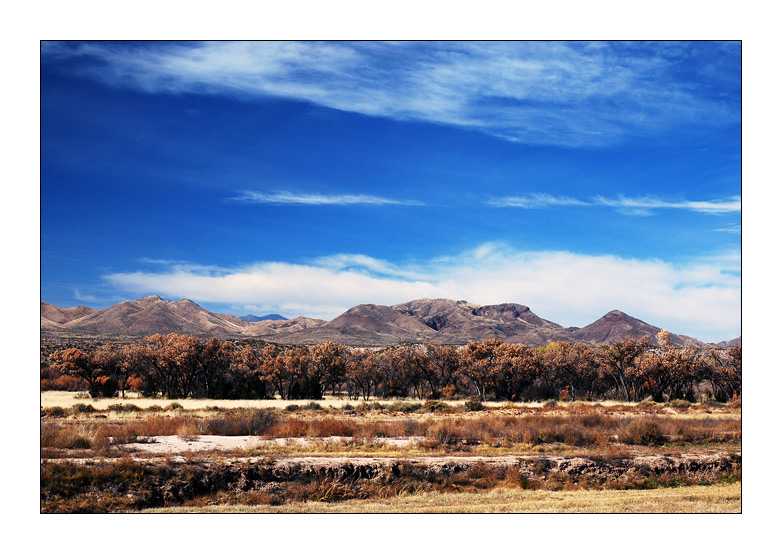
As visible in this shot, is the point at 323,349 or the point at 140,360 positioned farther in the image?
the point at 323,349

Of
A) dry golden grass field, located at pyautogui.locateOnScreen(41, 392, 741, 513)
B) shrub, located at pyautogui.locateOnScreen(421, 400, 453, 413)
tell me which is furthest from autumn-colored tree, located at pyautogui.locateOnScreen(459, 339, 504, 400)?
dry golden grass field, located at pyautogui.locateOnScreen(41, 392, 741, 513)

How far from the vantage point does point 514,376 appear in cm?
6119

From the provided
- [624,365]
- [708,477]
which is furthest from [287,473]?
[624,365]

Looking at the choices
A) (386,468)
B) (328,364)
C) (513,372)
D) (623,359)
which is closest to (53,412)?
(386,468)

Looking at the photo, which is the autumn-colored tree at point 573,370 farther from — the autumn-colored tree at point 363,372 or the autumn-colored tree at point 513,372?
the autumn-colored tree at point 363,372

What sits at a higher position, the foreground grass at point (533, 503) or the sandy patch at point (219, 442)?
the foreground grass at point (533, 503)

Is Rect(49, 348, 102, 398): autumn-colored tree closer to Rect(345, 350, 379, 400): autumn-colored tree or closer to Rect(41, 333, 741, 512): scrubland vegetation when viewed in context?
Rect(41, 333, 741, 512): scrubland vegetation

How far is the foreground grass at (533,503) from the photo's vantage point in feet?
45.2

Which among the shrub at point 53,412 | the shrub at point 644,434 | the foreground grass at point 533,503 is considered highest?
the foreground grass at point 533,503

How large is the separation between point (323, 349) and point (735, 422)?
4272 centimetres

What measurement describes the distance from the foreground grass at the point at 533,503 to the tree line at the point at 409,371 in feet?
143

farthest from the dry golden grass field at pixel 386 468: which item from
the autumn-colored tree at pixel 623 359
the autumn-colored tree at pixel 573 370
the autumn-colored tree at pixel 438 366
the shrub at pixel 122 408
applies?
the autumn-colored tree at pixel 438 366
